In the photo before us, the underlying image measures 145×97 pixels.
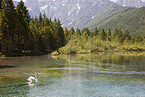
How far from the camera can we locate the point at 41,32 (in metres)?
80.9

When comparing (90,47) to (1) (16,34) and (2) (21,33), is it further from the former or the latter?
(1) (16,34)

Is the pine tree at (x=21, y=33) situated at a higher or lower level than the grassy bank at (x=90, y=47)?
higher

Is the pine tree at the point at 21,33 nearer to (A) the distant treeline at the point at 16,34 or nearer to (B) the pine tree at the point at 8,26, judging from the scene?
(A) the distant treeline at the point at 16,34

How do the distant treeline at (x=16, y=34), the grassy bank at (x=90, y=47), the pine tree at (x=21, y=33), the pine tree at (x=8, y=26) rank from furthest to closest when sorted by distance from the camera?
the grassy bank at (x=90, y=47), the pine tree at (x=21, y=33), the distant treeline at (x=16, y=34), the pine tree at (x=8, y=26)

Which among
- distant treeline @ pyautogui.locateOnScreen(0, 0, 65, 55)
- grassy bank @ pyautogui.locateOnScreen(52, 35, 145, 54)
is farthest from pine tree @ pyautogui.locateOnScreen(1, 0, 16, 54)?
grassy bank @ pyautogui.locateOnScreen(52, 35, 145, 54)

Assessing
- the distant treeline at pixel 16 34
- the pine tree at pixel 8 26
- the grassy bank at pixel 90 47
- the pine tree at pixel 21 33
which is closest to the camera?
the pine tree at pixel 8 26

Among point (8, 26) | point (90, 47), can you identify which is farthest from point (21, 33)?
point (90, 47)

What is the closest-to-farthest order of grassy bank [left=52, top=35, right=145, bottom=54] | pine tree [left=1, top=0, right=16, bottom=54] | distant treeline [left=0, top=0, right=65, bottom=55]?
1. pine tree [left=1, top=0, right=16, bottom=54]
2. distant treeline [left=0, top=0, right=65, bottom=55]
3. grassy bank [left=52, top=35, right=145, bottom=54]

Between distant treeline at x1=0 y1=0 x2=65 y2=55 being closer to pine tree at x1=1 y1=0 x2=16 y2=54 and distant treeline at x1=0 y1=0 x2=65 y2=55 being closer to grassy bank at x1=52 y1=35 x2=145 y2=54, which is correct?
pine tree at x1=1 y1=0 x2=16 y2=54

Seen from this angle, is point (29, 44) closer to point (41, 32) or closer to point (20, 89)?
point (41, 32)

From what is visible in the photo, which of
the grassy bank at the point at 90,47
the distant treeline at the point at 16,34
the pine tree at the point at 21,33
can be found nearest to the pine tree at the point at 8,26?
the distant treeline at the point at 16,34

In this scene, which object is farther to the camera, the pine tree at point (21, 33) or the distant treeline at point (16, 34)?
the pine tree at point (21, 33)

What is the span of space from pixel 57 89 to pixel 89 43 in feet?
228

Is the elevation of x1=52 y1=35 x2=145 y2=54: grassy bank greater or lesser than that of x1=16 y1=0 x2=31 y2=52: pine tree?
lesser
